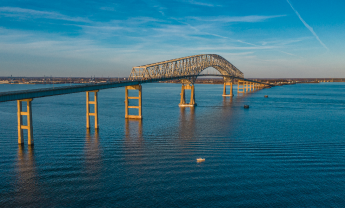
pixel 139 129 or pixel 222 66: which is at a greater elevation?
pixel 222 66

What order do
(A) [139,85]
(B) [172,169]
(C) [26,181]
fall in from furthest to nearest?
(A) [139,85]
(B) [172,169]
(C) [26,181]

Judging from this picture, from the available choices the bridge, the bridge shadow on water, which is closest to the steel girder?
the bridge

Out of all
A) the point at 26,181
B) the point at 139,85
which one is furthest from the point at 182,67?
the point at 26,181

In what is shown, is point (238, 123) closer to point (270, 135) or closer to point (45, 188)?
point (270, 135)

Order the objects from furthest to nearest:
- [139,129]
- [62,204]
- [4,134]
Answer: [139,129]
[4,134]
[62,204]

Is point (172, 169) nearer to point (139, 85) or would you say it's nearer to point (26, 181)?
point (26, 181)

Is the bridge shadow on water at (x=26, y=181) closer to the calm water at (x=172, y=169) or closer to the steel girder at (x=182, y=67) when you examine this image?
the calm water at (x=172, y=169)

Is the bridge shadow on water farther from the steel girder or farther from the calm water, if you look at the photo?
the steel girder

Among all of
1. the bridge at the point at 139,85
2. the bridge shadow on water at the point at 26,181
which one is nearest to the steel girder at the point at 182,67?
the bridge at the point at 139,85

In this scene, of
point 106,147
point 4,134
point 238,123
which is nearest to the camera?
point 106,147

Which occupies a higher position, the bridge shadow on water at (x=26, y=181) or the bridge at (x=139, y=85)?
the bridge at (x=139, y=85)

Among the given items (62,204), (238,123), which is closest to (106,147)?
(62,204)
